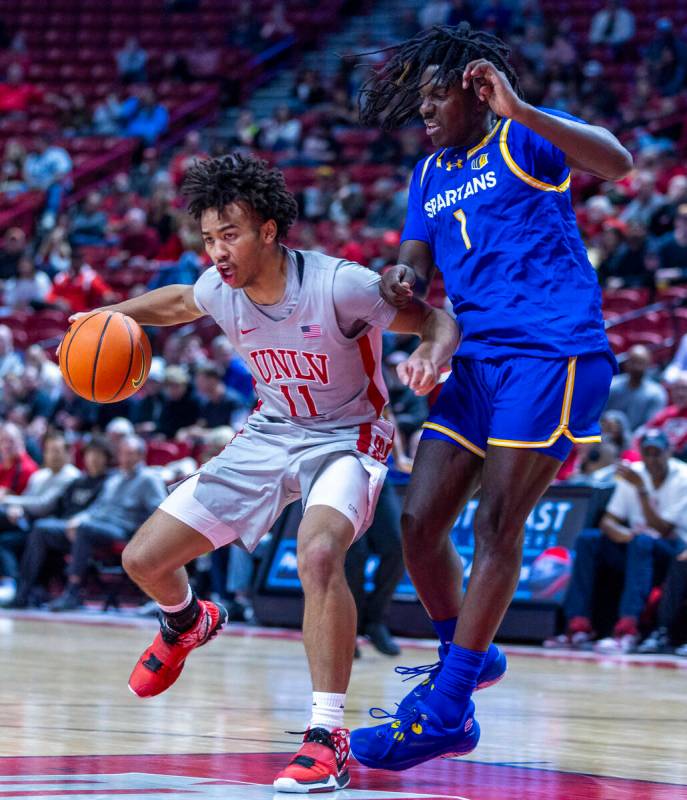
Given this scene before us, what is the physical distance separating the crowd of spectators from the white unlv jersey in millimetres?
4522

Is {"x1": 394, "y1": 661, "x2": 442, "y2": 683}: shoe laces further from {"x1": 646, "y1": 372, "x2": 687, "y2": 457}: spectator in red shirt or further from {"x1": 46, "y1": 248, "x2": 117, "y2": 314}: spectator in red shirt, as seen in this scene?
{"x1": 46, "y1": 248, "x2": 117, "y2": 314}: spectator in red shirt

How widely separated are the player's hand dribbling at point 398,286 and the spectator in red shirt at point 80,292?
473 inches

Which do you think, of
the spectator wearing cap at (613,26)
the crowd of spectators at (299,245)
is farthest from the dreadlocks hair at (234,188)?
the spectator wearing cap at (613,26)

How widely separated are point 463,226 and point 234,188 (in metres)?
0.66

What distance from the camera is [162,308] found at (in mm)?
4379

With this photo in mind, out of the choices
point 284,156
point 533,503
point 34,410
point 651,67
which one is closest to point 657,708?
point 533,503

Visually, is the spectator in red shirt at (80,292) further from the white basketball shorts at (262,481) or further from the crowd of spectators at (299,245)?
the white basketball shorts at (262,481)

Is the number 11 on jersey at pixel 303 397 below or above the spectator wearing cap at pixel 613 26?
below

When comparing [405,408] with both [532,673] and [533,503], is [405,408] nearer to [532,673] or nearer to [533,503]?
[532,673]

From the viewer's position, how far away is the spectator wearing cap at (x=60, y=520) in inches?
455

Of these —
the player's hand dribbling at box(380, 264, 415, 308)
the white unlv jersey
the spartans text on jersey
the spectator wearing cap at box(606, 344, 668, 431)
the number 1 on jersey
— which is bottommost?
the spectator wearing cap at box(606, 344, 668, 431)

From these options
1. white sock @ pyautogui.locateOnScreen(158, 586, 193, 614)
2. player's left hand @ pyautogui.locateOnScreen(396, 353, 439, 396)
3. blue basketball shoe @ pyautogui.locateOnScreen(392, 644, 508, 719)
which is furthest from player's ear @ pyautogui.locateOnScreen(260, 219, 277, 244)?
blue basketball shoe @ pyautogui.locateOnScreen(392, 644, 508, 719)

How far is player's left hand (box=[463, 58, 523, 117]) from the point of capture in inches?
143

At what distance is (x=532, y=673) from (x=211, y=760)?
3.73 m
